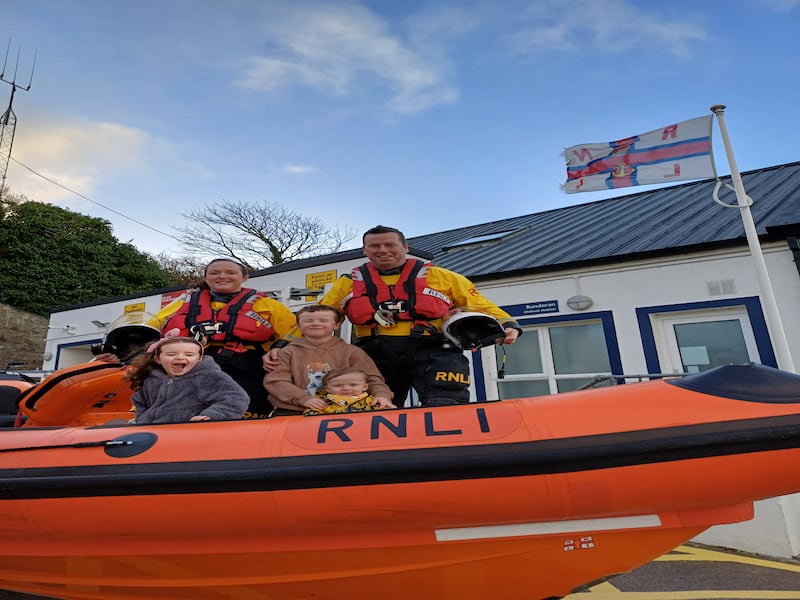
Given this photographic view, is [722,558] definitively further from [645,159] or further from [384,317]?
[645,159]

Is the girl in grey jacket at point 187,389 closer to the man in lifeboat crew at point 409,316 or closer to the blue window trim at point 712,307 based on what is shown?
the man in lifeboat crew at point 409,316

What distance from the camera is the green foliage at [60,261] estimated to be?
16031 mm

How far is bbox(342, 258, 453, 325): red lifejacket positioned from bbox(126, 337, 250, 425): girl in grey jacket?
798 millimetres

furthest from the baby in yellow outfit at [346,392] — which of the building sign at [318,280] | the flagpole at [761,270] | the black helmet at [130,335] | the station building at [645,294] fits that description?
the building sign at [318,280]

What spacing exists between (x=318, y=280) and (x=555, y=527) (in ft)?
19.5

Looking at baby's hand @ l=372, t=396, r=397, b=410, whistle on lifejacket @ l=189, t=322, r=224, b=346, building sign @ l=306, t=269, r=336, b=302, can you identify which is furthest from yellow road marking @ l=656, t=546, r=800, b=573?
building sign @ l=306, t=269, r=336, b=302

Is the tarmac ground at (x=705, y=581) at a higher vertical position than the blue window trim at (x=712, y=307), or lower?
lower

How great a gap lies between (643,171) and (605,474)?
4091 millimetres

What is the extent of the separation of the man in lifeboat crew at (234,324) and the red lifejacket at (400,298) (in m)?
0.57

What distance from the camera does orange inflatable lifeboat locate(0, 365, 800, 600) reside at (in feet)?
5.52

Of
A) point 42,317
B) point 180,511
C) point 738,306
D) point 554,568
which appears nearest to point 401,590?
point 554,568

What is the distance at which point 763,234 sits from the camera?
A: 4965mm

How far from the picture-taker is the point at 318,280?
729cm

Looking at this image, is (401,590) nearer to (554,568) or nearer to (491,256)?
(554,568)
